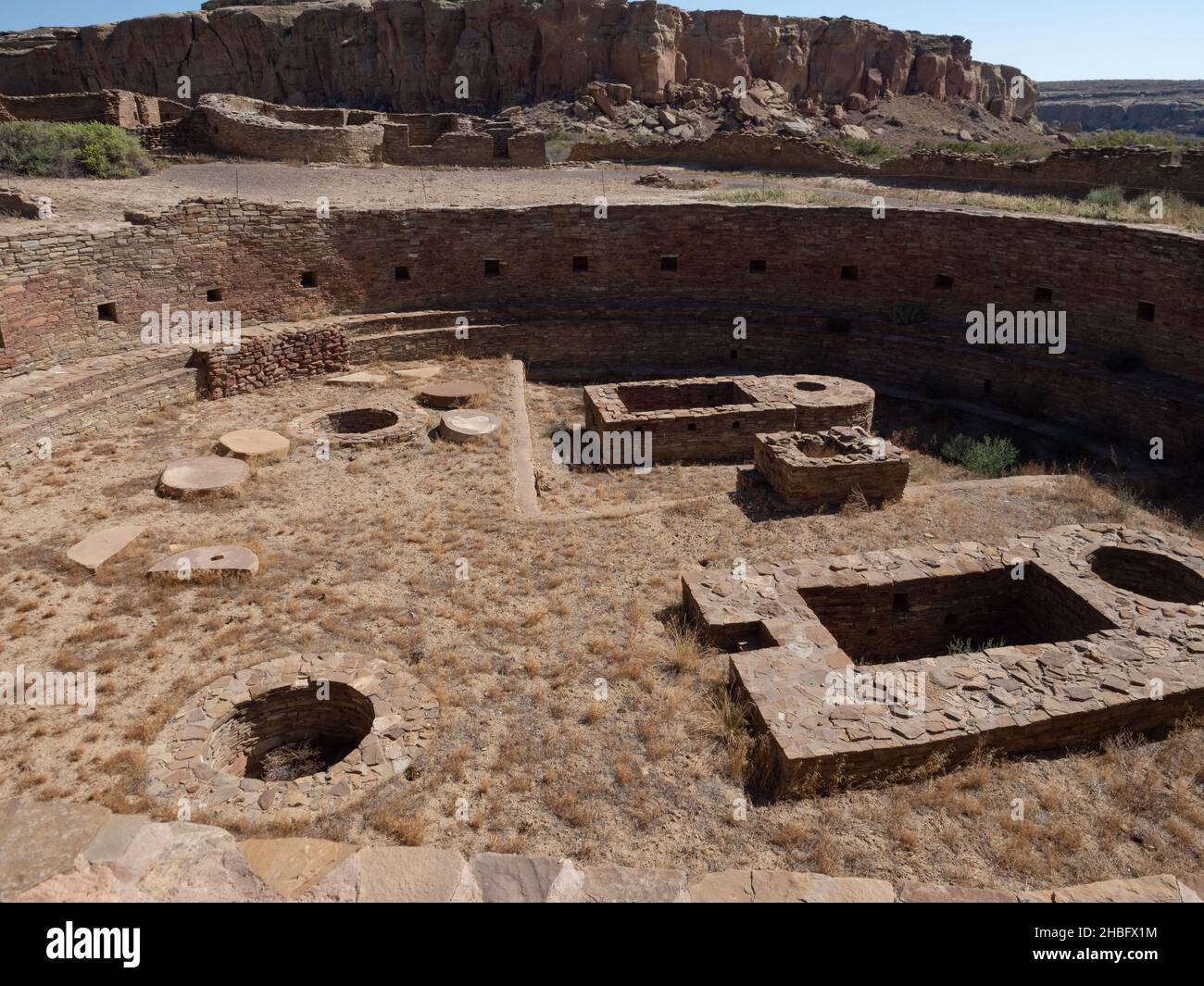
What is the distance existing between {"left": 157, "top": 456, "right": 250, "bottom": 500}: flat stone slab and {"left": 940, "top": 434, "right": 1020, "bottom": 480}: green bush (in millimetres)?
10110

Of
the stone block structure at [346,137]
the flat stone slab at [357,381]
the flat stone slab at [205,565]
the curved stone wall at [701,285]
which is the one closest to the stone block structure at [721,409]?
the curved stone wall at [701,285]

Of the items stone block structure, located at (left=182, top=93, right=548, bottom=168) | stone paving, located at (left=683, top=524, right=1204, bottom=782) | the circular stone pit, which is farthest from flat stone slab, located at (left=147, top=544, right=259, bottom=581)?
stone block structure, located at (left=182, top=93, right=548, bottom=168)

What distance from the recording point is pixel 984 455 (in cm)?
1182

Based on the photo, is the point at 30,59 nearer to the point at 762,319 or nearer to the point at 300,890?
the point at 762,319

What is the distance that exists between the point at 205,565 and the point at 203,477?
2.31 metres

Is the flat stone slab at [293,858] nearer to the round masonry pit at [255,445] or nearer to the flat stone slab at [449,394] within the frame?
the round masonry pit at [255,445]

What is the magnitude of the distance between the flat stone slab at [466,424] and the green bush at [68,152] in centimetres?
1234

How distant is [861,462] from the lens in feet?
32.7

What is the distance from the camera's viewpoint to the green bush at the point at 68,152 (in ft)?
57.0

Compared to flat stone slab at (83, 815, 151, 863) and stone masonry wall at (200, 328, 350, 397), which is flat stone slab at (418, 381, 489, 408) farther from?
flat stone slab at (83, 815, 151, 863)

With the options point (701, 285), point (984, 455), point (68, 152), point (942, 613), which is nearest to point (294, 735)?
point (942, 613)

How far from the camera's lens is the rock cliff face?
4475 centimetres

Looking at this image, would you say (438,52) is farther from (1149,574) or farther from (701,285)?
(1149,574)
